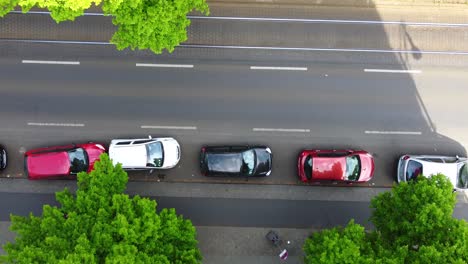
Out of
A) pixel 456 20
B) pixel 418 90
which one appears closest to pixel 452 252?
pixel 418 90

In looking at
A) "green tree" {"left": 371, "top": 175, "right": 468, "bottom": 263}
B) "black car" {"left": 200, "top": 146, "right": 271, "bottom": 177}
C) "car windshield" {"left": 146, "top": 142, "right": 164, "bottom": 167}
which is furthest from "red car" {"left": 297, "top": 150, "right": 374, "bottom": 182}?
"car windshield" {"left": 146, "top": 142, "right": 164, "bottom": 167}

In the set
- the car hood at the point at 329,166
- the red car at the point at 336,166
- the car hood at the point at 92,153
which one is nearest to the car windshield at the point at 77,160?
the car hood at the point at 92,153

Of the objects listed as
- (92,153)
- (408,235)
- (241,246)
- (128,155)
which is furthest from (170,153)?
(408,235)

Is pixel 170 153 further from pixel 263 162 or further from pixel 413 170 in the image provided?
pixel 413 170

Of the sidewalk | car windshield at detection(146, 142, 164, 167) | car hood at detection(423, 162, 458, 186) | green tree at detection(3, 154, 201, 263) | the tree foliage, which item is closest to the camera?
green tree at detection(3, 154, 201, 263)

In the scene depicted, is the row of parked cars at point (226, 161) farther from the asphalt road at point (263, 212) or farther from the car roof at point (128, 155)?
the asphalt road at point (263, 212)

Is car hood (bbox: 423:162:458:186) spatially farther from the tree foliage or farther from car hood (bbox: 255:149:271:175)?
car hood (bbox: 255:149:271:175)
